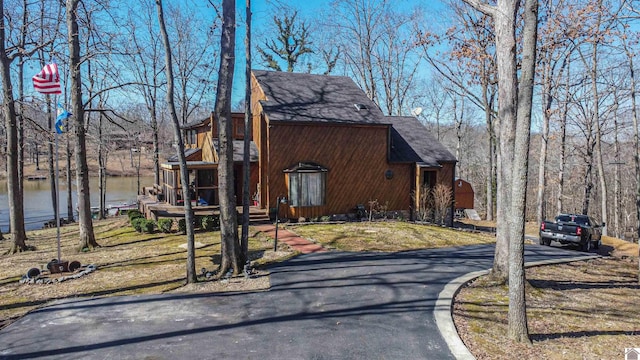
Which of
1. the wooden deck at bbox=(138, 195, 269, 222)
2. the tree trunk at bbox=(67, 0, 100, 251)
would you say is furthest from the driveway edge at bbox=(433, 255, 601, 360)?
the tree trunk at bbox=(67, 0, 100, 251)

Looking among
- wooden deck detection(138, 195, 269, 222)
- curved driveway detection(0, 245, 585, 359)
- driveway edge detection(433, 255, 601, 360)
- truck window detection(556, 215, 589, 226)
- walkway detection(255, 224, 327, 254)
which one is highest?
wooden deck detection(138, 195, 269, 222)

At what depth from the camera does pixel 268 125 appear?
17.0m

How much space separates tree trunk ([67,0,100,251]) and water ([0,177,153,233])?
1520 centimetres

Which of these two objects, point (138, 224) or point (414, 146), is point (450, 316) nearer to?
point (138, 224)

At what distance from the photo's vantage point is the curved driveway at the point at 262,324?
568 centimetres

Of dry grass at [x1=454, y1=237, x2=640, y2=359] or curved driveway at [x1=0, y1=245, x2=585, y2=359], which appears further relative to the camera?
dry grass at [x1=454, y1=237, x2=640, y2=359]

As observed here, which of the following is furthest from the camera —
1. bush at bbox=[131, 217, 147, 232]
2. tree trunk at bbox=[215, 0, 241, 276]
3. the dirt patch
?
bush at bbox=[131, 217, 147, 232]

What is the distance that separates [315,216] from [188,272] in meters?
9.36

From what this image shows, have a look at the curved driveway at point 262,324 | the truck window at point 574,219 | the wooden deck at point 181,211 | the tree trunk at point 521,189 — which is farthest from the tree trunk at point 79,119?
the truck window at point 574,219

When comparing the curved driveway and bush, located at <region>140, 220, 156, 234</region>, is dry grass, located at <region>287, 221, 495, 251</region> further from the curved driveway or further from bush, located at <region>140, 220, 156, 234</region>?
bush, located at <region>140, 220, 156, 234</region>

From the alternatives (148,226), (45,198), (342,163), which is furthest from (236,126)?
(45,198)

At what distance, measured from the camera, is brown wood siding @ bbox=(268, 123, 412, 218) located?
17.3 meters

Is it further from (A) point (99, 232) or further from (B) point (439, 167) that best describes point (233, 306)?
(B) point (439, 167)

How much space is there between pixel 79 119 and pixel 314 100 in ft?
33.4
